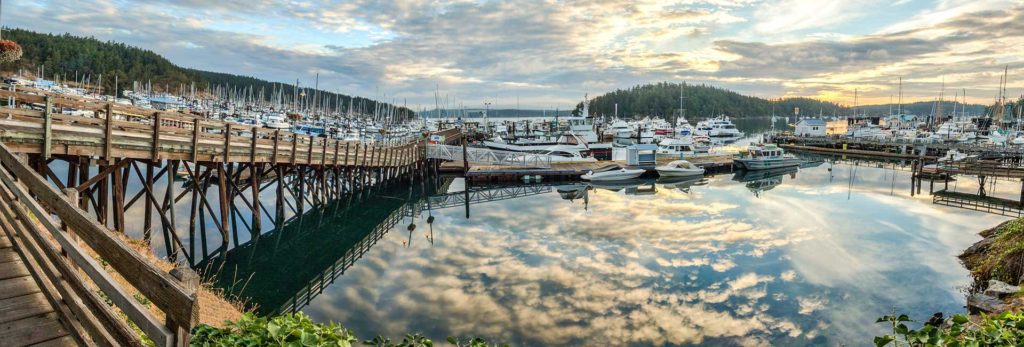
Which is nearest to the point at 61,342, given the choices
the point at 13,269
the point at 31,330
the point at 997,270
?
the point at 31,330

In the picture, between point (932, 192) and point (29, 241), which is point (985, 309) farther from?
point (932, 192)

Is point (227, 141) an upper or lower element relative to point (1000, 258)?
upper

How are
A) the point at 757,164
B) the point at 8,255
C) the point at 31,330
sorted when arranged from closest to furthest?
the point at 31,330, the point at 8,255, the point at 757,164

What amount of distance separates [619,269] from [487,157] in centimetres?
3190

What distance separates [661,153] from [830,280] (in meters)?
44.0

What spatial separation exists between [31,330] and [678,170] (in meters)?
48.2

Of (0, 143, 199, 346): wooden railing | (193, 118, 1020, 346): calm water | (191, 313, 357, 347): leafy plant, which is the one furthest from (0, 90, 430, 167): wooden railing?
(191, 313, 357, 347): leafy plant

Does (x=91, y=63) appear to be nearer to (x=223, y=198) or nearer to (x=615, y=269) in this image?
(x=223, y=198)

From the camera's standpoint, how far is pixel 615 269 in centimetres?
1930

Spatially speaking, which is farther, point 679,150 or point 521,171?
point 679,150

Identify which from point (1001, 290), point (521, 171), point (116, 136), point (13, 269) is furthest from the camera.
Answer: point (521, 171)

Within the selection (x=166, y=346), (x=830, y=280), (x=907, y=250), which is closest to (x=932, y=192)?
(x=907, y=250)

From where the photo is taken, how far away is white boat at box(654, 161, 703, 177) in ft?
160

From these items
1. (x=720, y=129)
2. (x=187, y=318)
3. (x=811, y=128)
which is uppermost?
(x=811, y=128)
